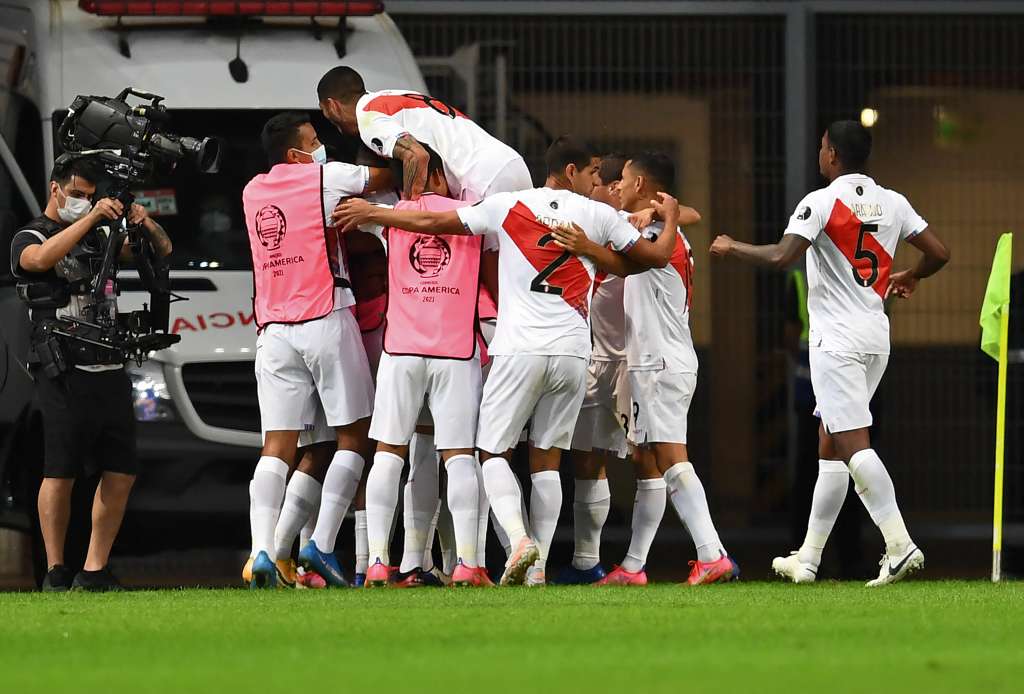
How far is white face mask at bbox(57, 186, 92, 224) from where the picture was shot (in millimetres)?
9156

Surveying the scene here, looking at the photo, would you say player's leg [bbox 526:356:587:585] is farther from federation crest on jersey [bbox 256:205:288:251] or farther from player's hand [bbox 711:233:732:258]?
federation crest on jersey [bbox 256:205:288:251]

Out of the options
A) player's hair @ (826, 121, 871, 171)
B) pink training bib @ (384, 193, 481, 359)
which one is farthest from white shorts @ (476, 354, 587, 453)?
player's hair @ (826, 121, 871, 171)

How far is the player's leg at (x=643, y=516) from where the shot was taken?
382 inches

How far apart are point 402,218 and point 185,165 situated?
7.05 ft

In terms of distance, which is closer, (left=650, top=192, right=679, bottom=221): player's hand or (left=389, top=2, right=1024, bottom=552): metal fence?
(left=650, top=192, right=679, bottom=221): player's hand

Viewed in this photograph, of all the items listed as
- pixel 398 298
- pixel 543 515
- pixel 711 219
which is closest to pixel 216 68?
pixel 398 298

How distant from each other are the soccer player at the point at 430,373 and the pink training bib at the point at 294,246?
32 centimetres

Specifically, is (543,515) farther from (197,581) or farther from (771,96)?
(771,96)

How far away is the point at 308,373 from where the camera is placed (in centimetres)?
916

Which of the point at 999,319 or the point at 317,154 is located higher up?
the point at 317,154

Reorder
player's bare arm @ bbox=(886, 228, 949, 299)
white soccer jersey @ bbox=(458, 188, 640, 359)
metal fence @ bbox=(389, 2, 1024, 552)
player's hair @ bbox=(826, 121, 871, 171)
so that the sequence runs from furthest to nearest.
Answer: metal fence @ bbox=(389, 2, 1024, 552) < player's bare arm @ bbox=(886, 228, 949, 299) < player's hair @ bbox=(826, 121, 871, 171) < white soccer jersey @ bbox=(458, 188, 640, 359)

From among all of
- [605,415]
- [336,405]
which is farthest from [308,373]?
[605,415]

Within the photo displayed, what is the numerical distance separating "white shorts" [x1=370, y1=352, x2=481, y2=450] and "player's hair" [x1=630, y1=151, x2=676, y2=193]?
55.7 inches

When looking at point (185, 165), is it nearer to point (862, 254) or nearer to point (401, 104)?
point (401, 104)
